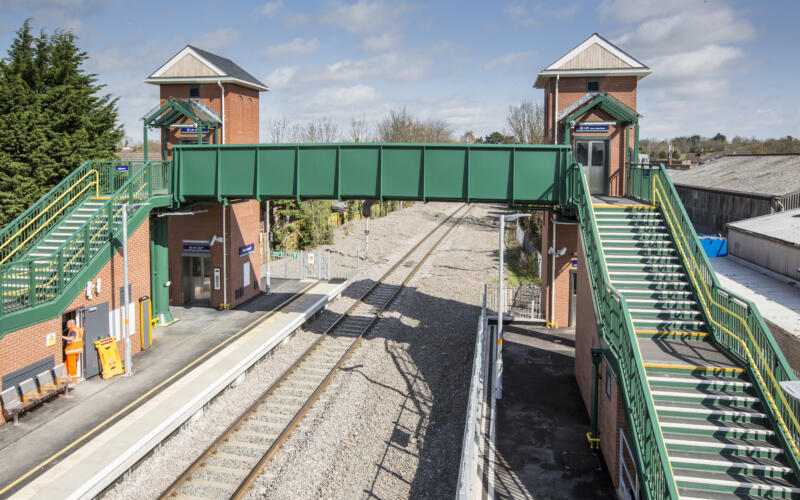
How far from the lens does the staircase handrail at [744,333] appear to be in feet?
30.8

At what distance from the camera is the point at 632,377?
32.2 feet

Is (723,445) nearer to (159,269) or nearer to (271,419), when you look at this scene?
(271,419)

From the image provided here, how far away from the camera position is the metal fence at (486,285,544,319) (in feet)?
73.6

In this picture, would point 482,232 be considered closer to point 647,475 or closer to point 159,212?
point 159,212

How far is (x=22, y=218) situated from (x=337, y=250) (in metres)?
22.8

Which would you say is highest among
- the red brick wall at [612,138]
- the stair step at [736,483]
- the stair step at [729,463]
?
the red brick wall at [612,138]

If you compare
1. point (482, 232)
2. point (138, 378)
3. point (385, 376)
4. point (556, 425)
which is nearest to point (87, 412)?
point (138, 378)

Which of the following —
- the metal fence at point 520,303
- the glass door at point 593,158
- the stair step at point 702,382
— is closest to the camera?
the stair step at point 702,382

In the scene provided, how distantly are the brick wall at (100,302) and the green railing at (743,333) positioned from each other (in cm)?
1551

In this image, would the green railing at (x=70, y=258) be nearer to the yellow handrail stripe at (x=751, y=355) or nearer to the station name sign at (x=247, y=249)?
the station name sign at (x=247, y=249)

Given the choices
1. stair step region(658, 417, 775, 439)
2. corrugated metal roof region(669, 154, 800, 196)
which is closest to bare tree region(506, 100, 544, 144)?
corrugated metal roof region(669, 154, 800, 196)

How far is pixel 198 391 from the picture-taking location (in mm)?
14992

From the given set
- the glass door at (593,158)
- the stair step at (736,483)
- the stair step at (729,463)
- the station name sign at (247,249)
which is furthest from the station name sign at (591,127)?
the station name sign at (247,249)

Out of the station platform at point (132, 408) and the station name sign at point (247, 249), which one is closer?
the station platform at point (132, 408)
